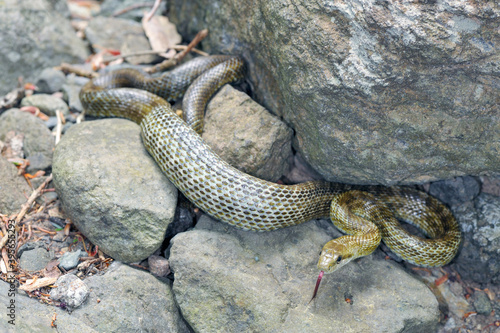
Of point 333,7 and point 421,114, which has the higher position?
point 333,7

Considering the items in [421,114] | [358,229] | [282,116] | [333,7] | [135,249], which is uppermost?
[333,7]

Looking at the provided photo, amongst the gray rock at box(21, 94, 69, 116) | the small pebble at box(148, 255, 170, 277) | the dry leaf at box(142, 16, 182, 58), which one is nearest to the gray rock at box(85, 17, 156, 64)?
the dry leaf at box(142, 16, 182, 58)

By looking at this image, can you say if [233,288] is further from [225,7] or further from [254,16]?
[225,7]

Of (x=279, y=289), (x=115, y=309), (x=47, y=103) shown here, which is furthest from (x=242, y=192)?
(x=47, y=103)

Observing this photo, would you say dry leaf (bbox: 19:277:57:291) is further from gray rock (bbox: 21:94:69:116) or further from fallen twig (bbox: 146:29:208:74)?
fallen twig (bbox: 146:29:208:74)

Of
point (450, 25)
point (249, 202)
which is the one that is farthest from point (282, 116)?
point (450, 25)

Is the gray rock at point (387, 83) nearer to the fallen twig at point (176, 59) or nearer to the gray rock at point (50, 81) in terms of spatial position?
the fallen twig at point (176, 59)

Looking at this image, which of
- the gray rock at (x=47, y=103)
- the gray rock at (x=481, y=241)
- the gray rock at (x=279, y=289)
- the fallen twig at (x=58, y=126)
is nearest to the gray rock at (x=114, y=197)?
the gray rock at (x=279, y=289)
